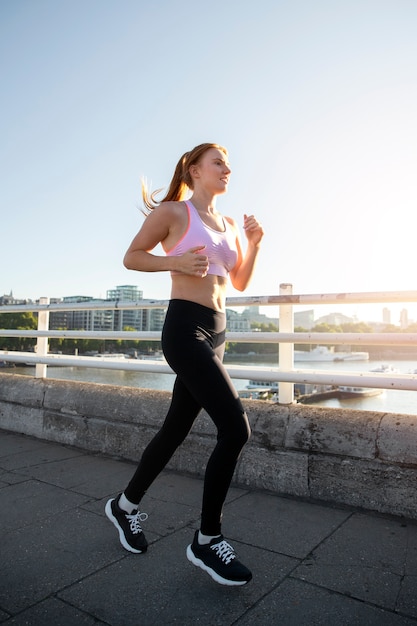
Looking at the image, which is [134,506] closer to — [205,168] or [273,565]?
[273,565]

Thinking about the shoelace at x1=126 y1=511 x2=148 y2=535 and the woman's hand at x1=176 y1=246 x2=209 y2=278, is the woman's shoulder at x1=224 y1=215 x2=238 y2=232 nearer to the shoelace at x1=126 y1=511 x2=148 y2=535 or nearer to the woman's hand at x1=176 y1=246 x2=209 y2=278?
the woman's hand at x1=176 y1=246 x2=209 y2=278

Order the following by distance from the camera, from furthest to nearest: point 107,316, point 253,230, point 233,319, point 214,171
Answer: point 107,316 → point 233,319 → point 253,230 → point 214,171

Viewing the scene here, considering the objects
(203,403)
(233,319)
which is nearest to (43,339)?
(233,319)

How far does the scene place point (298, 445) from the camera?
2.87 metres

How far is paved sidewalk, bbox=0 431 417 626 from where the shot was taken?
1.63 metres

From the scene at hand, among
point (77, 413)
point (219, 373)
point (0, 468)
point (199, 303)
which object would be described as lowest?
point (0, 468)

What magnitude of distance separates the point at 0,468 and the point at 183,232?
7.94ft

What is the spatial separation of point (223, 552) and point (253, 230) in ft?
5.09

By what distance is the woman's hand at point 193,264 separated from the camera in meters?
2.01

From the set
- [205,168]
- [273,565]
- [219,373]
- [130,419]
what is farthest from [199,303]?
[130,419]

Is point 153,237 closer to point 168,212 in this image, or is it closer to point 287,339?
point 168,212

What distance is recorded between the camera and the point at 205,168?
2371 mm

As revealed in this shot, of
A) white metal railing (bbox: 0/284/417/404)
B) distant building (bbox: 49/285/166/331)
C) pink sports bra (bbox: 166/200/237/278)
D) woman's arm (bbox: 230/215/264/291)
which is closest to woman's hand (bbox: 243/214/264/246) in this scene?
woman's arm (bbox: 230/215/264/291)

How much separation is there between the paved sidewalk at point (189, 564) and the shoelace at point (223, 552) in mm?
104
